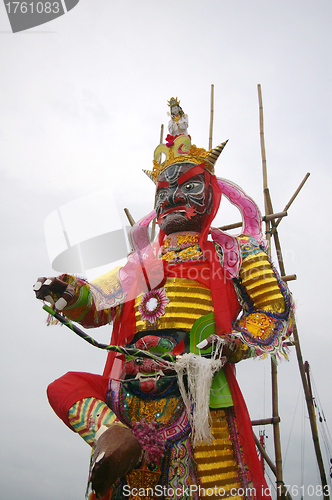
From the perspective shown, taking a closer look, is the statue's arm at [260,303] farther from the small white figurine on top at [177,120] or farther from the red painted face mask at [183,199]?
the small white figurine on top at [177,120]

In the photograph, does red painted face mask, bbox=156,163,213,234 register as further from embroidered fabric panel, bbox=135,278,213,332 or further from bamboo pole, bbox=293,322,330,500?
bamboo pole, bbox=293,322,330,500

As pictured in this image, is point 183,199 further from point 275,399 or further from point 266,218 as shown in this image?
point 275,399

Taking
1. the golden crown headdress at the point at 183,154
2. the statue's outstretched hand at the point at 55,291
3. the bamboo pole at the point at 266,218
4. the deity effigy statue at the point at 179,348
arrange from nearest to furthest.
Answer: the deity effigy statue at the point at 179,348 → the statue's outstretched hand at the point at 55,291 → the golden crown headdress at the point at 183,154 → the bamboo pole at the point at 266,218

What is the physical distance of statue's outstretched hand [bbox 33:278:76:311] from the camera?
268cm

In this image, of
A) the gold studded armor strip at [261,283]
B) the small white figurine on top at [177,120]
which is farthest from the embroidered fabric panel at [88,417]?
the small white figurine on top at [177,120]

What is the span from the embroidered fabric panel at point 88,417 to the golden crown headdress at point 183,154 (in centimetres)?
236

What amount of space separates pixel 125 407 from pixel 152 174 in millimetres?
2388

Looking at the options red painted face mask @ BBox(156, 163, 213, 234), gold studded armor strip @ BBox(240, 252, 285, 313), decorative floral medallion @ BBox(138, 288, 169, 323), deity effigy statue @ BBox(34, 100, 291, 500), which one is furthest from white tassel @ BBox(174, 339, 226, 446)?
red painted face mask @ BBox(156, 163, 213, 234)

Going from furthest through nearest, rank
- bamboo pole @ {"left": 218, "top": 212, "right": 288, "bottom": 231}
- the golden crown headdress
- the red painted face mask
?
bamboo pole @ {"left": 218, "top": 212, "right": 288, "bottom": 231}
the golden crown headdress
the red painted face mask

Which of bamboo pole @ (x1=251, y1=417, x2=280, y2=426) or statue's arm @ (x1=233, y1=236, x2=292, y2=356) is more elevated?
statue's arm @ (x1=233, y1=236, x2=292, y2=356)

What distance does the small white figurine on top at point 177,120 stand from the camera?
14.0ft

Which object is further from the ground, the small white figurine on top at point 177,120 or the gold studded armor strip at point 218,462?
the small white figurine on top at point 177,120

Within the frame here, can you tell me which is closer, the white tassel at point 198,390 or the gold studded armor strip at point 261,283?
the white tassel at point 198,390

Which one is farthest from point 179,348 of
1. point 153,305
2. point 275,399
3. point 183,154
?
point 275,399
